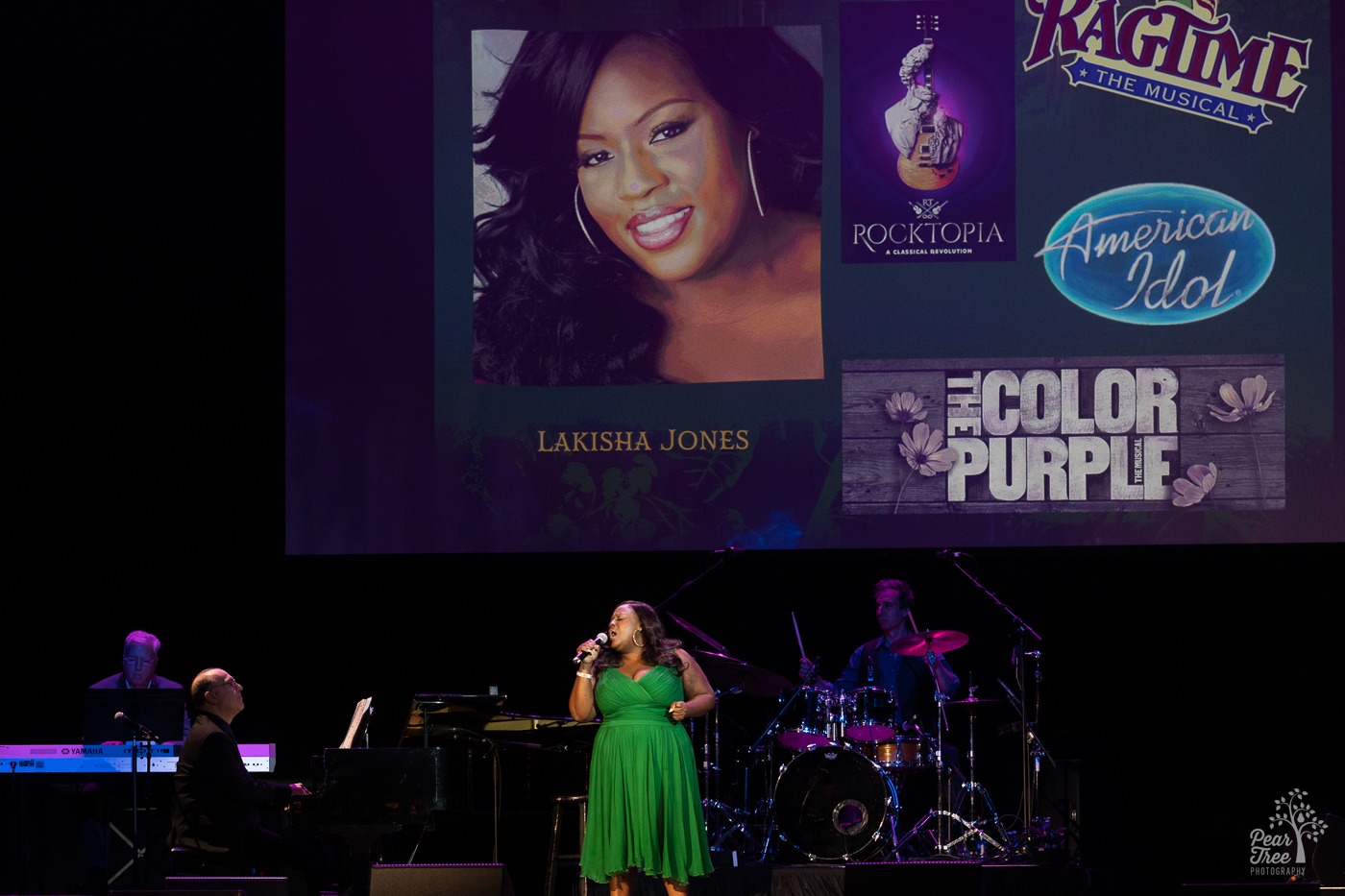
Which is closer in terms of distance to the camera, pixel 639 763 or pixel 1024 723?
pixel 639 763

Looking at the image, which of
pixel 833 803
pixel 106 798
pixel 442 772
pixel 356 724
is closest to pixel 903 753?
pixel 833 803

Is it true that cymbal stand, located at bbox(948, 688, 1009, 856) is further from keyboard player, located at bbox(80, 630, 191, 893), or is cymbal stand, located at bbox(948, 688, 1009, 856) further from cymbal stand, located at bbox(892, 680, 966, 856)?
keyboard player, located at bbox(80, 630, 191, 893)

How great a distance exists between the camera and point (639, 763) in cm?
640

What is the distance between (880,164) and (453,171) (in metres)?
2.13

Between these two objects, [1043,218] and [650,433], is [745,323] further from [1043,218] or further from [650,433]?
[1043,218]

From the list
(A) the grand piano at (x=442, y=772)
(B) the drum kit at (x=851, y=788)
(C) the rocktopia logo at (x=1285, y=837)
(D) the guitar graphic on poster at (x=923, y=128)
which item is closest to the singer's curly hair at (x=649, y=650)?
(A) the grand piano at (x=442, y=772)

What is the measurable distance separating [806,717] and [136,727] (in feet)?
10.3

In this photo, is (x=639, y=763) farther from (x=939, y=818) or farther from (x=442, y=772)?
(x=939, y=818)

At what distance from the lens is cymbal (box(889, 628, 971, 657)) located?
7.96 m

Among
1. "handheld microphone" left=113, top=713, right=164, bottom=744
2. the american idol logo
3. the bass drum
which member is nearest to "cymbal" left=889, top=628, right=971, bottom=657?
the bass drum

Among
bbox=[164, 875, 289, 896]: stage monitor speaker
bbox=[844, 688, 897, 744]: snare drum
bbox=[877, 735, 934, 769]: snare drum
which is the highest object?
bbox=[844, 688, 897, 744]: snare drum

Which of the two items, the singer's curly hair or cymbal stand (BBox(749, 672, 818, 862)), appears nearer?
the singer's curly hair

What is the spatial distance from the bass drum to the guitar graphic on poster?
9.28 ft

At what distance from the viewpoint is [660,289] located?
28.5 ft
